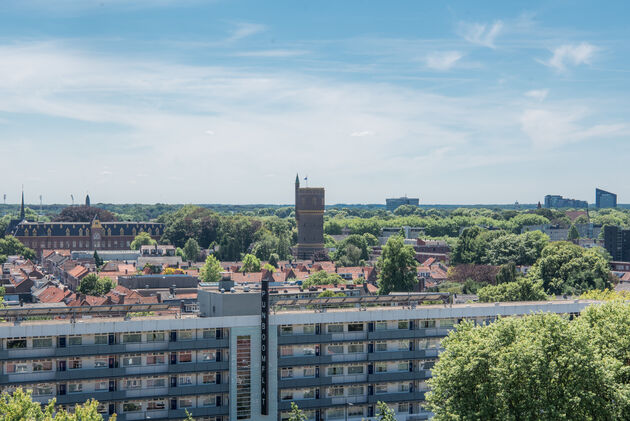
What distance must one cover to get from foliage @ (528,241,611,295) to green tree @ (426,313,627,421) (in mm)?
82468

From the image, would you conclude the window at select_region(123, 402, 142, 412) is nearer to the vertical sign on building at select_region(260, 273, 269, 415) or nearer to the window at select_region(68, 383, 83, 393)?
the window at select_region(68, 383, 83, 393)

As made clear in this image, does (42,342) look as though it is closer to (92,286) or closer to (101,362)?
(101,362)

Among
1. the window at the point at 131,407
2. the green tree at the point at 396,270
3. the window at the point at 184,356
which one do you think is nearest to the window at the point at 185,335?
the window at the point at 184,356

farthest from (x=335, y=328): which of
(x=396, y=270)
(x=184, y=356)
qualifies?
(x=396, y=270)

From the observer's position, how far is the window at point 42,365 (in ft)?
171

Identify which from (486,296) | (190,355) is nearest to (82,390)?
(190,355)

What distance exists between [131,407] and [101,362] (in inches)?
151

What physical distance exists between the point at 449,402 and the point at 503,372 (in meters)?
4.18

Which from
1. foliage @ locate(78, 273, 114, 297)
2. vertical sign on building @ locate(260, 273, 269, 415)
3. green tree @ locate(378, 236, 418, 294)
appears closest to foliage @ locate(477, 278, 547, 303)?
green tree @ locate(378, 236, 418, 294)

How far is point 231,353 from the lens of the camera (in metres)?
55.8

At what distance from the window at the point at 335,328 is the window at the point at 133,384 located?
561 inches

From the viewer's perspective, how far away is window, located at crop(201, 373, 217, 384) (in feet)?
184

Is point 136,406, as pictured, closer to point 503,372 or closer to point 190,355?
point 190,355

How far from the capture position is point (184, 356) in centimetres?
5547
